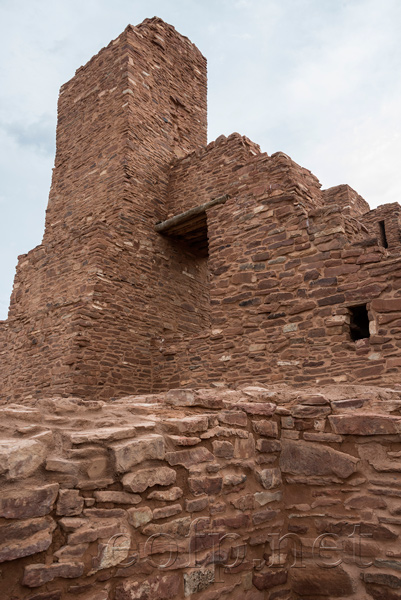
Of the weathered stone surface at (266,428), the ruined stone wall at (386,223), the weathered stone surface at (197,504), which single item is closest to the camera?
the weathered stone surface at (197,504)

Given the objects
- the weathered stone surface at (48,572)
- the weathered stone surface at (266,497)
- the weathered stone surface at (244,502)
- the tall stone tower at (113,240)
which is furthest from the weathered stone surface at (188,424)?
the tall stone tower at (113,240)

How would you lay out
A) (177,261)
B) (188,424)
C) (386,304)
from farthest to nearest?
1. (177,261)
2. (386,304)
3. (188,424)

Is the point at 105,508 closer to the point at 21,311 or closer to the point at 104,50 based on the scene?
the point at 21,311

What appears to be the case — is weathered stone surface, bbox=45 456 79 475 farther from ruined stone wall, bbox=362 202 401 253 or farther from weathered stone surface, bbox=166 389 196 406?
ruined stone wall, bbox=362 202 401 253

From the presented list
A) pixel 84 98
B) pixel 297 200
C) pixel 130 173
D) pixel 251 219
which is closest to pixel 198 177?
pixel 130 173

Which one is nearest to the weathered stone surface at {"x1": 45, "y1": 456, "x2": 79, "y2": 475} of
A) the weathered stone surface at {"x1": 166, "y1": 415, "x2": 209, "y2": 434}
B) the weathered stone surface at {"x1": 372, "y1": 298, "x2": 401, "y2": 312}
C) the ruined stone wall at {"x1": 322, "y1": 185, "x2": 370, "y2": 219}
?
the weathered stone surface at {"x1": 166, "y1": 415, "x2": 209, "y2": 434}

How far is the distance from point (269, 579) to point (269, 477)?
0.65 m

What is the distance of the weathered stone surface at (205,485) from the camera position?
9.19ft

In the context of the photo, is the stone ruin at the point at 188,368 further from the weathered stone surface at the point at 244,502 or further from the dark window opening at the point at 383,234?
the dark window opening at the point at 383,234

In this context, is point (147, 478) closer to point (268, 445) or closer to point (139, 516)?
point (139, 516)

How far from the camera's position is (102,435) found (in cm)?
257

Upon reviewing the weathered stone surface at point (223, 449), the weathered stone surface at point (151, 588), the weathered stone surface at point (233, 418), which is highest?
the weathered stone surface at point (233, 418)

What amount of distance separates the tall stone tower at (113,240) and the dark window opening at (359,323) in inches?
163

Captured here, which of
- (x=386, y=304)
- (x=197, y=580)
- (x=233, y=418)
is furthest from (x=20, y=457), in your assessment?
(x=386, y=304)
